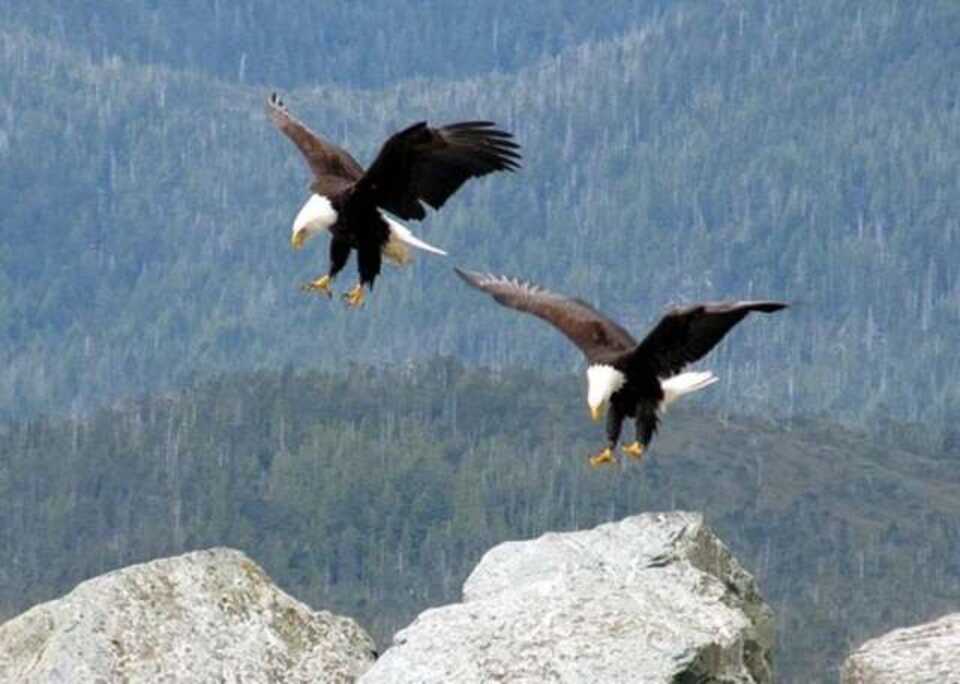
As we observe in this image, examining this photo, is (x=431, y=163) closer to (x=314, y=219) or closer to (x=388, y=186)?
(x=388, y=186)

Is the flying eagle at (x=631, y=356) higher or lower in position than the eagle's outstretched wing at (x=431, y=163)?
lower

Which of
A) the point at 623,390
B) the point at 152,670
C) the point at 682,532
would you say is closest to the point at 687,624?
the point at 682,532

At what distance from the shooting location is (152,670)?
2197cm

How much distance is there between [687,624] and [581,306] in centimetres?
775

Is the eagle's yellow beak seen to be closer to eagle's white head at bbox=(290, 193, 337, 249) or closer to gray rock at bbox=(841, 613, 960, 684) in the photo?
eagle's white head at bbox=(290, 193, 337, 249)

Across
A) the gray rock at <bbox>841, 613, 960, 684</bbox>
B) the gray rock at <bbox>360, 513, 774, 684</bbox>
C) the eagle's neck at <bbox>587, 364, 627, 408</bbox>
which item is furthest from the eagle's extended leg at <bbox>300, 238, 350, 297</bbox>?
→ the gray rock at <bbox>841, 613, 960, 684</bbox>

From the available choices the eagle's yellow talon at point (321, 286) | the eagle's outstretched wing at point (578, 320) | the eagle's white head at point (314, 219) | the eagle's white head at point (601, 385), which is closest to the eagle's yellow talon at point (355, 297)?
the eagle's yellow talon at point (321, 286)

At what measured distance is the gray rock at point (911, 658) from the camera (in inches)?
799

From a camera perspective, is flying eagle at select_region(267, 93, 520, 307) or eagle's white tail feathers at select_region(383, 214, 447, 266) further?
eagle's white tail feathers at select_region(383, 214, 447, 266)

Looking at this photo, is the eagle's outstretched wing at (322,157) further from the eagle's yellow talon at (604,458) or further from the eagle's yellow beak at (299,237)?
the eagle's yellow talon at (604,458)

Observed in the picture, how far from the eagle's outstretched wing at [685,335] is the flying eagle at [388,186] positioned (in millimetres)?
3146

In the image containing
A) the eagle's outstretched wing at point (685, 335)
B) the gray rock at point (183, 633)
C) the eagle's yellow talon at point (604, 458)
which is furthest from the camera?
the eagle's yellow talon at point (604, 458)

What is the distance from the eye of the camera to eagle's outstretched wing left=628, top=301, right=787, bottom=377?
975 inches

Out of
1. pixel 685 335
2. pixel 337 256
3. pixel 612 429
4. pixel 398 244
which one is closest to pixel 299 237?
pixel 337 256
